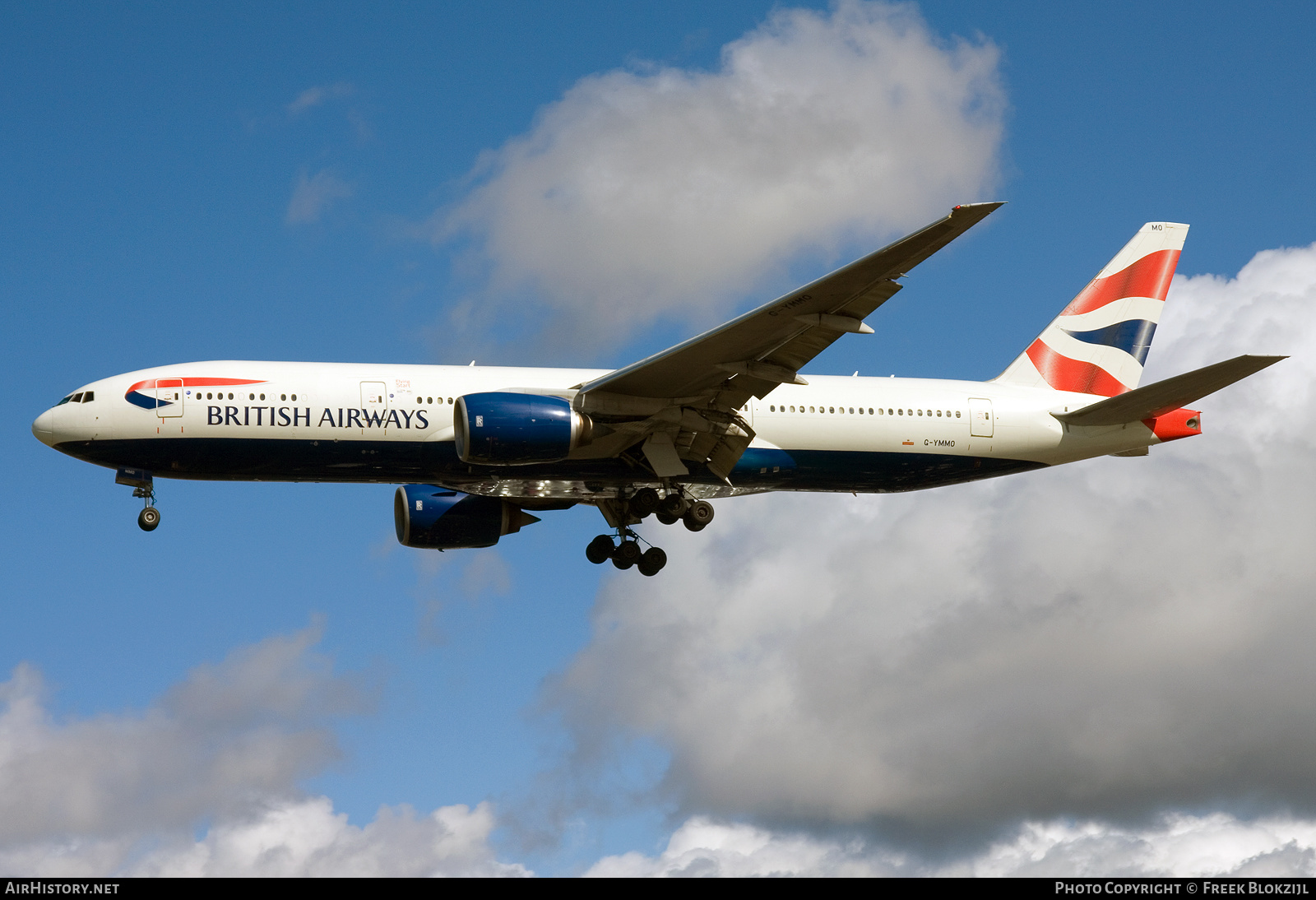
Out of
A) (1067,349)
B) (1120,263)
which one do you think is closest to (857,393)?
(1067,349)

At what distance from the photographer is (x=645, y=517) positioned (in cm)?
3372

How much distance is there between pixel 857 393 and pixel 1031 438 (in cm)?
451

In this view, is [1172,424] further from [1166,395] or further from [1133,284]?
[1133,284]

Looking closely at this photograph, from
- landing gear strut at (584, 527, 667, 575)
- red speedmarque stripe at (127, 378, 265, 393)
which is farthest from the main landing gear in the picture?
red speedmarque stripe at (127, 378, 265, 393)

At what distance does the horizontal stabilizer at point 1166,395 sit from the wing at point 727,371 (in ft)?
24.5

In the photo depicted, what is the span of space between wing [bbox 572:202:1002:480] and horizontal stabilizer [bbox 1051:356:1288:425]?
294 inches

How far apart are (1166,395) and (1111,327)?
666 centimetres

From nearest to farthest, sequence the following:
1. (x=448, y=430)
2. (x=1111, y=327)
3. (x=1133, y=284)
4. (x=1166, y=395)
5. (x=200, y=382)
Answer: (x=200, y=382), (x=448, y=430), (x=1166, y=395), (x=1111, y=327), (x=1133, y=284)

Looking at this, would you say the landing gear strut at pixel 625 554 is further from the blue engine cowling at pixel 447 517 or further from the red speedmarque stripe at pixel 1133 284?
the red speedmarque stripe at pixel 1133 284

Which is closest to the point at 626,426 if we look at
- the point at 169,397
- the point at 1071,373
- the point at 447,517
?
the point at 447,517

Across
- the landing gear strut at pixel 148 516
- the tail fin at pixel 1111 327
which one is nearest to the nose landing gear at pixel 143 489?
the landing gear strut at pixel 148 516
